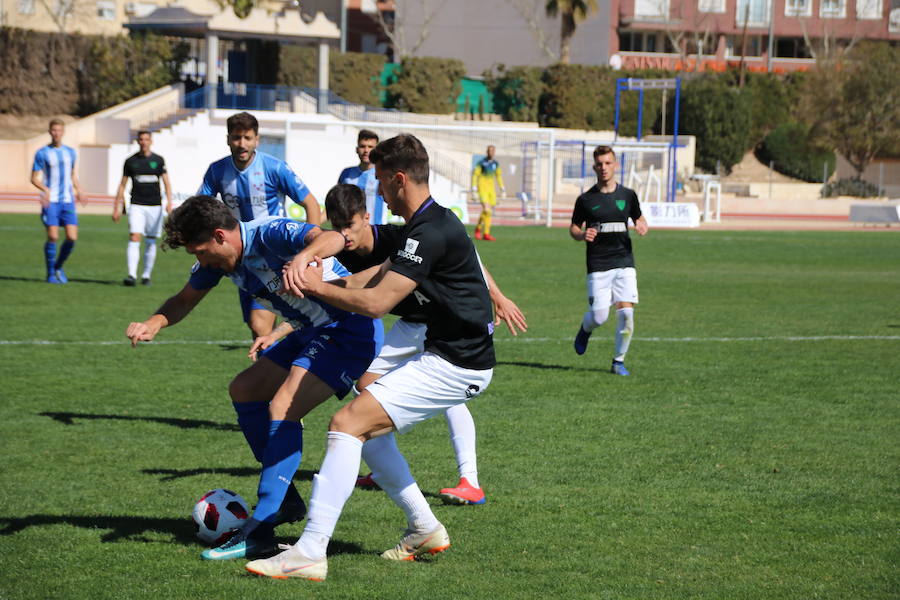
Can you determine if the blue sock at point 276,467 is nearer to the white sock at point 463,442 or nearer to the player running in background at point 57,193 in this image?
the white sock at point 463,442

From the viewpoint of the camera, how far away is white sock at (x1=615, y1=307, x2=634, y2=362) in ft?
36.3

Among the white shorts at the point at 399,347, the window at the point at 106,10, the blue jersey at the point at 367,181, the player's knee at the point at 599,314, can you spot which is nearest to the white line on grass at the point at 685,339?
the player's knee at the point at 599,314

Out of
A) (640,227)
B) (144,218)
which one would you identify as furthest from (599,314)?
(144,218)

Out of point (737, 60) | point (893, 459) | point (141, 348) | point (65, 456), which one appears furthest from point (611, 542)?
point (737, 60)

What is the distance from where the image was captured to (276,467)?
572cm

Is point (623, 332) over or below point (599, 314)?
below

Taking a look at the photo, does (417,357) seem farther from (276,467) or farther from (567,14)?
(567,14)

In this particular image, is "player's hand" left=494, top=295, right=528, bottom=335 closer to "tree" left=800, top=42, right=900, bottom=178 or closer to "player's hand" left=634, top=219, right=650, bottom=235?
"player's hand" left=634, top=219, right=650, bottom=235

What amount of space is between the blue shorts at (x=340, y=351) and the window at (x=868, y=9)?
7587 cm

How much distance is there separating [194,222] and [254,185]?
4257mm

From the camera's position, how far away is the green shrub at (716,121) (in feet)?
190

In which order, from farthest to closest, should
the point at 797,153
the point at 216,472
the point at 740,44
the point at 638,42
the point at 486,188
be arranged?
1. the point at 740,44
2. the point at 638,42
3. the point at 797,153
4. the point at 486,188
5. the point at 216,472

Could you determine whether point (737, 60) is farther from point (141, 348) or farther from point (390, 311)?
point (390, 311)

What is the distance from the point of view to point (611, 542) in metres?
5.94
